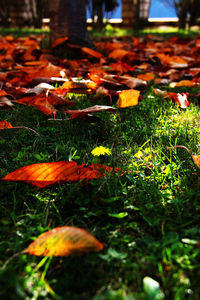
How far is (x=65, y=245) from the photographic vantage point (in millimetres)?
825

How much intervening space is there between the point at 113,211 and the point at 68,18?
2.99 meters

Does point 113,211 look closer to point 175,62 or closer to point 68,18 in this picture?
point 175,62

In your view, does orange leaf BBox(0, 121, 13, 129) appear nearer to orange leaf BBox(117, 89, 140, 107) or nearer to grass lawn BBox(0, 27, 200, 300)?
grass lawn BBox(0, 27, 200, 300)

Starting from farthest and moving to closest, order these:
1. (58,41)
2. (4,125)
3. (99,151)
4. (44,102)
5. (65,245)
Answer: (58,41) → (44,102) → (4,125) → (99,151) → (65,245)

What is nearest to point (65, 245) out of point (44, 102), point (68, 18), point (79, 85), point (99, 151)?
point (99, 151)

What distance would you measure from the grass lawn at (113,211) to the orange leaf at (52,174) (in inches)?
1.2

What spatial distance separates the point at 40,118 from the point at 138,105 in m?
0.66

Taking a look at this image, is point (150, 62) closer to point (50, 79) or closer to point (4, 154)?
point (50, 79)

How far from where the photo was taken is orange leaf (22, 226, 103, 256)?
823 mm

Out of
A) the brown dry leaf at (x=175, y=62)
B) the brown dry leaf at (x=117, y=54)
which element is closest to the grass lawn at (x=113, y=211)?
the brown dry leaf at (x=175, y=62)

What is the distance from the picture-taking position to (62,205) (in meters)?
1.05

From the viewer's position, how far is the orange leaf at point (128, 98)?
178 centimetres

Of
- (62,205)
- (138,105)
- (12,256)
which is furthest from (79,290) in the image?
(138,105)

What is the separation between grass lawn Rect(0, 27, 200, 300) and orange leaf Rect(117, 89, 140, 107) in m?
0.15
